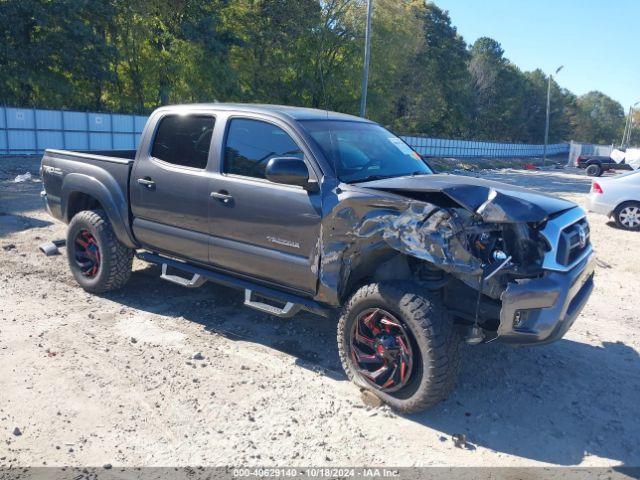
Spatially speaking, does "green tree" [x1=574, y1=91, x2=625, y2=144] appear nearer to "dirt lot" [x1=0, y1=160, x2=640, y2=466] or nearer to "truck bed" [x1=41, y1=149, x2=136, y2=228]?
"dirt lot" [x1=0, y1=160, x2=640, y2=466]

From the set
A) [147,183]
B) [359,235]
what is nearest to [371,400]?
[359,235]

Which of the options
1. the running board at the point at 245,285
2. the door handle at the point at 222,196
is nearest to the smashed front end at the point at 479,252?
the running board at the point at 245,285

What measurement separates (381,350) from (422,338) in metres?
0.37

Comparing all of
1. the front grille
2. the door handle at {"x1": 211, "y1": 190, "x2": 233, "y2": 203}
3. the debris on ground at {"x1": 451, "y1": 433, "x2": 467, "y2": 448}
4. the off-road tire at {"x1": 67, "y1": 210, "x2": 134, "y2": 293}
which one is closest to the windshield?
the door handle at {"x1": 211, "y1": 190, "x2": 233, "y2": 203}

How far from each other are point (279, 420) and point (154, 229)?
2403mm

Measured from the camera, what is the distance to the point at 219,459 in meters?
3.24

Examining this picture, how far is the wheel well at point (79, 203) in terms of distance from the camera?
6.02 metres

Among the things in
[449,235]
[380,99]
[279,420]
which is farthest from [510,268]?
[380,99]

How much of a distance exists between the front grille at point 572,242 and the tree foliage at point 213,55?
87.4 ft

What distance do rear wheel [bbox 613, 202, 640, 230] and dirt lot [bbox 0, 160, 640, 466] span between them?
668 centimetres

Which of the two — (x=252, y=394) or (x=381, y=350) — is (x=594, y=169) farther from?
(x=252, y=394)

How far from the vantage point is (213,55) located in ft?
97.7

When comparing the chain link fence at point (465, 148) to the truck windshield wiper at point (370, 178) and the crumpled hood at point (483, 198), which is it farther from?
the crumpled hood at point (483, 198)

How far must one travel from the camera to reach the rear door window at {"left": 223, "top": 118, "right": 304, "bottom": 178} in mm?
4426
